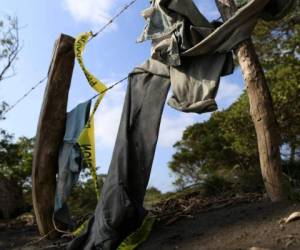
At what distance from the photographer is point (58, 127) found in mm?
→ 4953

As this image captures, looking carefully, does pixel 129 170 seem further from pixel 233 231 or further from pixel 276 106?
pixel 276 106

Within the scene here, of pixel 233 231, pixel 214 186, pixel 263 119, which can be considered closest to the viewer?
pixel 233 231

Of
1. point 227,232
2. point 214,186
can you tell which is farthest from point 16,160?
point 227,232

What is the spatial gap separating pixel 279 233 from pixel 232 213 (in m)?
1.01

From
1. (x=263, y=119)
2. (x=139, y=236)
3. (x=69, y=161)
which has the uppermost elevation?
(x=69, y=161)

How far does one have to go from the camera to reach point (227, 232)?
367cm

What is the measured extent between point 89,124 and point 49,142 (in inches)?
22.0

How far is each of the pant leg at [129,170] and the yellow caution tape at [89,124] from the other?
0.71 m

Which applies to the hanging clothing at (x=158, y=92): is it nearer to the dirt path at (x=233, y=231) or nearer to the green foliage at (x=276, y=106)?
the dirt path at (x=233, y=231)

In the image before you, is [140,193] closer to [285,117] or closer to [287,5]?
[287,5]

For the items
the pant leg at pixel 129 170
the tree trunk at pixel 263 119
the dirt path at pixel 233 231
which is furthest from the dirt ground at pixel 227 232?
the pant leg at pixel 129 170

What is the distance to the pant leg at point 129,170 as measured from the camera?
3684 millimetres

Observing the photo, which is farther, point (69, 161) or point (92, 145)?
point (69, 161)

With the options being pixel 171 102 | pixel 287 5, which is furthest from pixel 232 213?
pixel 287 5
